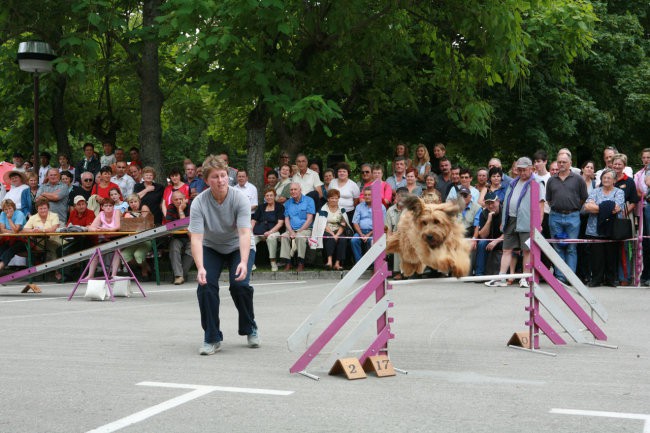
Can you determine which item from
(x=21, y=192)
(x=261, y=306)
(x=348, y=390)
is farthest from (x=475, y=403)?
(x=21, y=192)

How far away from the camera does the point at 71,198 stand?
715 inches

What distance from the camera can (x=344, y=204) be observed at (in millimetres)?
17109

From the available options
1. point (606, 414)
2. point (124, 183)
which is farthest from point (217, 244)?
point (124, 183)

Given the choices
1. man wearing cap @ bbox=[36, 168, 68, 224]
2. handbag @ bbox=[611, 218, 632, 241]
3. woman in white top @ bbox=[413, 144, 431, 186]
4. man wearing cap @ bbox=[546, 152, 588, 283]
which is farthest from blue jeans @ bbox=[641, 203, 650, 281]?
man wearing cap @ bbox=[36, 168, 68, 224]

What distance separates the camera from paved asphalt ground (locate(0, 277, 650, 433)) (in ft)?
18.3

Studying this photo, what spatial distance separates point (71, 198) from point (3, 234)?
2.02 metres

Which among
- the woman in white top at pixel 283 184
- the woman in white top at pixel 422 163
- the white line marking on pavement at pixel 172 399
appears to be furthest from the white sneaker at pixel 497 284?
the white line marking on pavement at pixel 172 399

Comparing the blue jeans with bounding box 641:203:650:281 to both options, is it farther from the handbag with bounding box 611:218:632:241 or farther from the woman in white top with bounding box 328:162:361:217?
the woman in white top with bounding box 328:162:361:217

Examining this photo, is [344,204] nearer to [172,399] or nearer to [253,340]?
[253,340]

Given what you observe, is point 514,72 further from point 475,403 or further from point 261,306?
point 475,403

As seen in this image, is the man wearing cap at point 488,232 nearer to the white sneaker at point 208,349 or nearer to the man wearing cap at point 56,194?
the white sneaker at point 208,349

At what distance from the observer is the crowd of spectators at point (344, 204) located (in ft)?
47.5

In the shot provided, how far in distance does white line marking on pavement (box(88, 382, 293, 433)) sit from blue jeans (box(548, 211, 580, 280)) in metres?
9.04

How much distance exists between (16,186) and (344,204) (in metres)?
7.21
